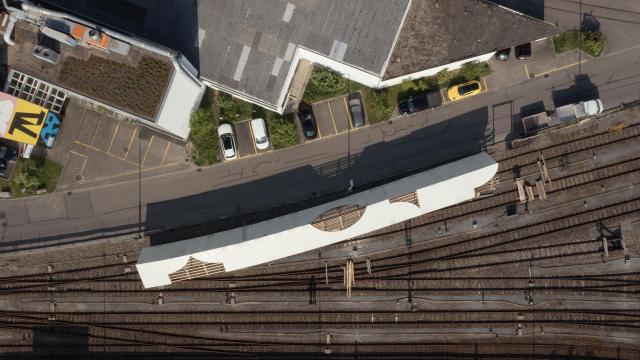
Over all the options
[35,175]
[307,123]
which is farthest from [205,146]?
[35,175]

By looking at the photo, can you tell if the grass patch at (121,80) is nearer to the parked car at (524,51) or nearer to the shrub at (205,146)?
the shrub at (205,146)

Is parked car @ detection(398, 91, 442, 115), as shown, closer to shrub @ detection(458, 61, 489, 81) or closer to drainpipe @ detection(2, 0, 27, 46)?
shrub @ detection(458, 61, 489, 81)

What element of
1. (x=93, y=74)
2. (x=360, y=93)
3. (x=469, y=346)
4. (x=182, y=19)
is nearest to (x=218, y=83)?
(x=182, y=19)

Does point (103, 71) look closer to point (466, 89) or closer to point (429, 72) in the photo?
point (429, 72)

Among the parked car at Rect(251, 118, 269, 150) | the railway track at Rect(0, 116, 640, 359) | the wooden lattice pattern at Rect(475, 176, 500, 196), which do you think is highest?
the parked car at Rect(251, 118, 269, 150)

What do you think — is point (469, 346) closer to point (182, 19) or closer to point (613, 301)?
point (613, 301)

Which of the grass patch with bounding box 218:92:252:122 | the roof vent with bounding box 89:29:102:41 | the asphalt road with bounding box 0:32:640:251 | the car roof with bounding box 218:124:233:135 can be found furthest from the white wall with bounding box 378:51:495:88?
the roof vent with bounding box 89:29:102:41

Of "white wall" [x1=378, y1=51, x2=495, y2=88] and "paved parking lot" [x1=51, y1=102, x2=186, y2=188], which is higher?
"white wall" [x1=378, y1=51, x2=495, y2=88]
